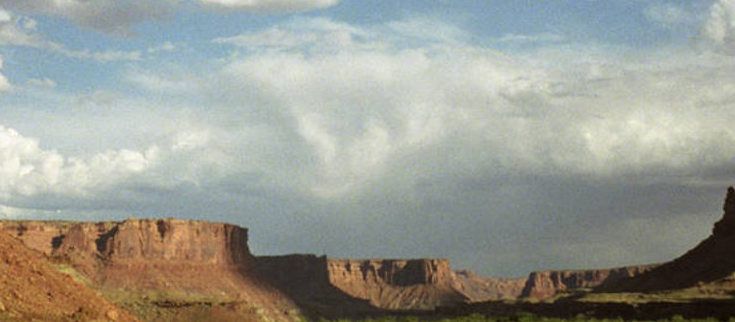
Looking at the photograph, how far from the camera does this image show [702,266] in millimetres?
162125

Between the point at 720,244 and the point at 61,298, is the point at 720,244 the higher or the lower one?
the higher one

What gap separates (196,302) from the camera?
7219 inches

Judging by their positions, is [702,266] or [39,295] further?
[702,266]

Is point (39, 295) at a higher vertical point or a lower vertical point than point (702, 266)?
lower

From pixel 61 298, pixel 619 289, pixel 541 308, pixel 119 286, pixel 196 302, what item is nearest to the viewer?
pixel 61 298

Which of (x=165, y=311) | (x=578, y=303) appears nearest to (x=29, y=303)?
(x=578, y=303)

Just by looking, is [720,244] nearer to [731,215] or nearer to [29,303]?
[731,215]

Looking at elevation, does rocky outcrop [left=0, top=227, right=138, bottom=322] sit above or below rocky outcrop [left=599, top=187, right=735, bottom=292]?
below

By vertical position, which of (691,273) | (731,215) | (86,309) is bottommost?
(86,309)

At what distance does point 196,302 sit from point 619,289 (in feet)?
274

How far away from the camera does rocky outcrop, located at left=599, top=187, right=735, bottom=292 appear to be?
152750mm

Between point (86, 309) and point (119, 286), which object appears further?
point (119, 286)

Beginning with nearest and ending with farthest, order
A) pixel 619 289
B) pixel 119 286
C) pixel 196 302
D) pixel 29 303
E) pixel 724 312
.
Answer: pixel 29 303 → pixel 724 312 → pixel 619 289 → pixel 196 302 → pixel 119 286

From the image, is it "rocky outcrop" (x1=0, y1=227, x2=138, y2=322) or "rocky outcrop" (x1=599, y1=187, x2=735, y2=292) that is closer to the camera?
"rocky outcrop" (x1=0, y1=227, x2=138, y2=322)
